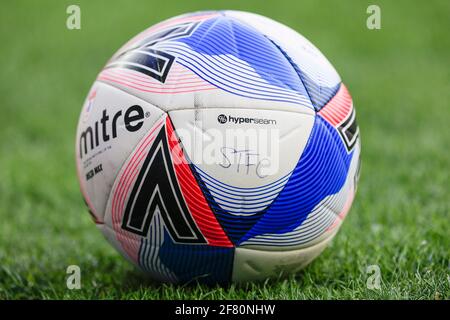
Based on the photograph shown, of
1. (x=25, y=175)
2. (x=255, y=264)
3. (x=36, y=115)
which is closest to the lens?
(x=255, y=264)

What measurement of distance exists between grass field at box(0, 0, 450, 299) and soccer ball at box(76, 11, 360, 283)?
0.86 feet

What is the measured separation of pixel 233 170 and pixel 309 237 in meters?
0.61

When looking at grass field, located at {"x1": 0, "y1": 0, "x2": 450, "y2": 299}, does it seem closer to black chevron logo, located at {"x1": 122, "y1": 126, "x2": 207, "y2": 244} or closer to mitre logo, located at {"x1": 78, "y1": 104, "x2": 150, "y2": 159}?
black chevron logo, located at {"x1": 122, "y1": 126, "x2": 207, "y2": 244}

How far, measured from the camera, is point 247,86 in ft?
10.3

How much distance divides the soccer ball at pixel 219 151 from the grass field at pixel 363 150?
0.26 m

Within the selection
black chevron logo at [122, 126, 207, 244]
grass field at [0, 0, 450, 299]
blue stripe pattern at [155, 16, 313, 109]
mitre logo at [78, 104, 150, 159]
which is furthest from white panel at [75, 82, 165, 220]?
grass field at [0, 0, 450, 299]

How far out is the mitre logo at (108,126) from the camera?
126 inches

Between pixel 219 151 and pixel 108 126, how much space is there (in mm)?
622

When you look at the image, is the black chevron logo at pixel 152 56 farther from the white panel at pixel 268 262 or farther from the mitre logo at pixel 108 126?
the white panel at pixel 268 262

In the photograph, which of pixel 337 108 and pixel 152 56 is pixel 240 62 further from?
pixel 337 108

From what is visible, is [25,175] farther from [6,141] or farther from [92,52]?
[92,52]

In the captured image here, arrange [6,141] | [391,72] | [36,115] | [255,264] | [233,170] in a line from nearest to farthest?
1. [233,170]
2. [255,264]
3. [6,141]
4. [36,115]
5. [391,72]

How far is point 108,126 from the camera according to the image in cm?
327

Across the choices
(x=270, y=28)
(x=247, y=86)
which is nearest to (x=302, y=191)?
(x=247, y=86)
